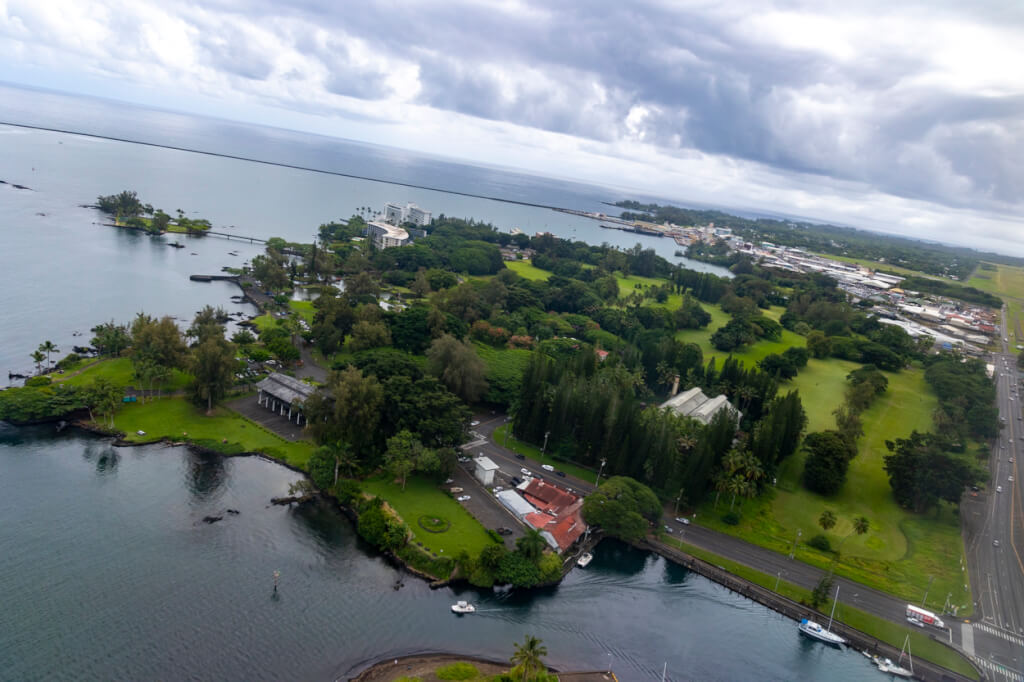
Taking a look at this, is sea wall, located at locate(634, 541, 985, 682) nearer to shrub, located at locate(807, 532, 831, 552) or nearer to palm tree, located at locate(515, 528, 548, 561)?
shrub, located at locate(807, 532, 831, 552)

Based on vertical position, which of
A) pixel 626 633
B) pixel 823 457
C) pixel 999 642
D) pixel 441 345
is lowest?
pixel 626 633

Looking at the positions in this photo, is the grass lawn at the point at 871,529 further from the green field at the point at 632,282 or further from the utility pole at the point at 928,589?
the green field at the point at 632,282

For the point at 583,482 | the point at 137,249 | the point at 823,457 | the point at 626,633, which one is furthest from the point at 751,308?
the point at 137,249

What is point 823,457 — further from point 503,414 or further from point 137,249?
point 137,249

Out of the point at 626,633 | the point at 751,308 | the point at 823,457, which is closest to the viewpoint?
the point at 626,633

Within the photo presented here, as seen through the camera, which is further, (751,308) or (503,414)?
(751,308)

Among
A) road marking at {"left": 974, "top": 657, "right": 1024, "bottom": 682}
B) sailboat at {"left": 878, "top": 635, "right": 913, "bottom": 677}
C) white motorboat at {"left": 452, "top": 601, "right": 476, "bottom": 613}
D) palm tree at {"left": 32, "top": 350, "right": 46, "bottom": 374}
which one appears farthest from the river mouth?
palm tree at {"left": 32, "top": 350, "right": 46, "bottom": 374}

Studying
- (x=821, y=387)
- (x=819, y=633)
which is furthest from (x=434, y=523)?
(x=821, y=387)
